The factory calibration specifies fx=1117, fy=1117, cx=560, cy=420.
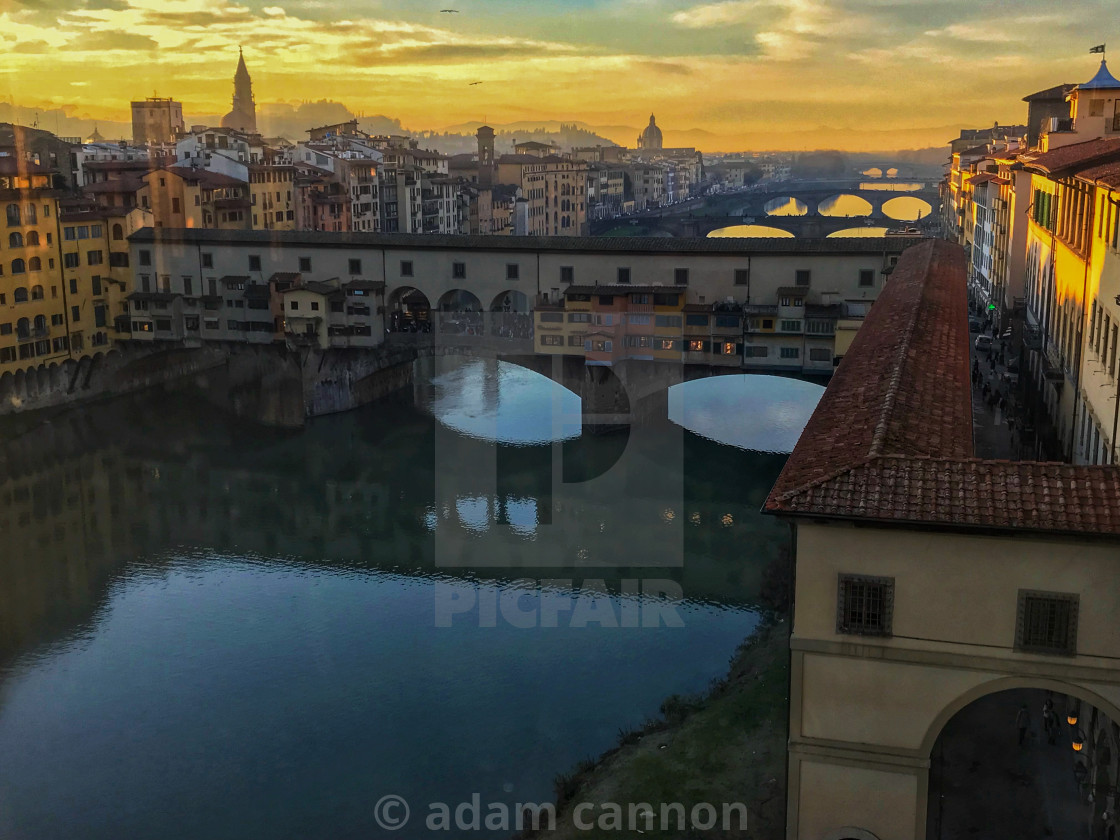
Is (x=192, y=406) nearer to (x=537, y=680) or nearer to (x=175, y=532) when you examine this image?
(x=175, y=532)

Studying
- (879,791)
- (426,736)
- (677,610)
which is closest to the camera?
(879,791)

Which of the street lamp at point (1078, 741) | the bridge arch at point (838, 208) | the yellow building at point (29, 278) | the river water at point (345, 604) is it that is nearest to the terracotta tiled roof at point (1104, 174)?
the street lamp at point (1078, 741)

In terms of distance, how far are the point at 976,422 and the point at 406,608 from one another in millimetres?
12532

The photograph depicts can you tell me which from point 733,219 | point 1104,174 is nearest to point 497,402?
point 1104,174

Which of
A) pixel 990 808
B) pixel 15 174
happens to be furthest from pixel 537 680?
pixel 15 174

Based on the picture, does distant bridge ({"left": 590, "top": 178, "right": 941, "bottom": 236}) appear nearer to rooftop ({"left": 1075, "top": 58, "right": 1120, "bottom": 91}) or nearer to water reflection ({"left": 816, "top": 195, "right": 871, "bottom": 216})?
water reflection ({"left": 816, "top": 195, "right": 871, "bottom": 216})

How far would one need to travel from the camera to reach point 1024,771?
1197 cm

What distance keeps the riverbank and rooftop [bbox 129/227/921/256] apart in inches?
642

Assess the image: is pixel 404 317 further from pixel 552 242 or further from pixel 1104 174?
pixel 1104 174

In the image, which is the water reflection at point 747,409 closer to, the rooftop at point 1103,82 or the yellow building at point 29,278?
the rooftop at point 1103,82

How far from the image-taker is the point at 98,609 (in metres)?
20.0

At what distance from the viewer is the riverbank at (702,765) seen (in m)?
12.4

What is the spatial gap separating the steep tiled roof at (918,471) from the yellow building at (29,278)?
2726cm

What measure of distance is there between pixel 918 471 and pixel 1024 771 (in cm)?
483
